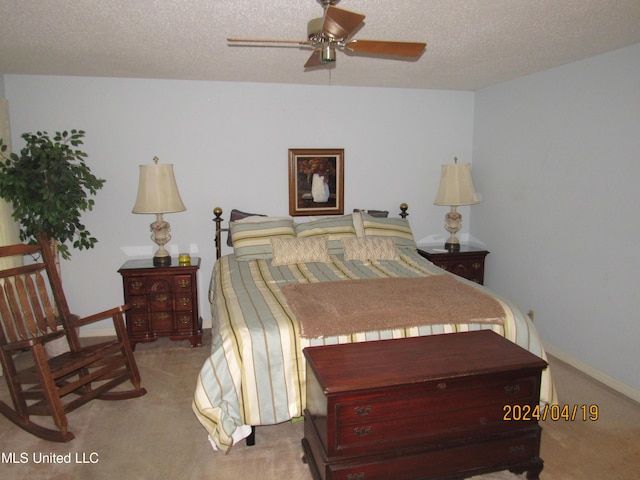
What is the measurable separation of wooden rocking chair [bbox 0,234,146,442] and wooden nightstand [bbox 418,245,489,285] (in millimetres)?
2646

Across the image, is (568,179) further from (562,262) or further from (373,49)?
(373,49)

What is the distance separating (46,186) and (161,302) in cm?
122

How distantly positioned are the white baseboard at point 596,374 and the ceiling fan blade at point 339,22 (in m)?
2.86

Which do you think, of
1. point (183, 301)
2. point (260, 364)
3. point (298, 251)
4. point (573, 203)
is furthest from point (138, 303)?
point (573, 203)

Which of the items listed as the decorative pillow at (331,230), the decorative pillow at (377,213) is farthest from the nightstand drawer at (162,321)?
the decorative pillow at (377,213)

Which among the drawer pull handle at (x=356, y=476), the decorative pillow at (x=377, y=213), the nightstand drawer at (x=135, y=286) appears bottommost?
the drawer pull handle at (x=356, y=476)

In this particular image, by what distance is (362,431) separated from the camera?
1.89 meters

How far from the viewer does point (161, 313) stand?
3670 millimetres

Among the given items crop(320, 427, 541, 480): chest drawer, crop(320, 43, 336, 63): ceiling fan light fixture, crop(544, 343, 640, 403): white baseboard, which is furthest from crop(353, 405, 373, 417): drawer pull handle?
crop(544, 343, 640, 403): white baseboard

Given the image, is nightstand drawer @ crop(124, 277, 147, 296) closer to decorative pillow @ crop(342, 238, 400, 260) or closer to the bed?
the bed

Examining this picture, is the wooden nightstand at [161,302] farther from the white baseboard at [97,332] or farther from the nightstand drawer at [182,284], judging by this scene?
the white baseboard at [97,332]

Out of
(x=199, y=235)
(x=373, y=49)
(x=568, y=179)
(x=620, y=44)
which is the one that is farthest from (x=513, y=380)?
(x=199, y=235)

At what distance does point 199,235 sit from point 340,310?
212cm

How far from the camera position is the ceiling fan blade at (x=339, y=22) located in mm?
1726
